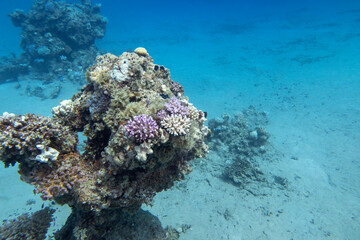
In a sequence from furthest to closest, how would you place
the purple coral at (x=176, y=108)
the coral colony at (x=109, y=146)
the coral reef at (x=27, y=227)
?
the coral reef at (x=27, y=227) → the purple coral at (x=176, y=108) → the coral colony at (x=109, y=146)

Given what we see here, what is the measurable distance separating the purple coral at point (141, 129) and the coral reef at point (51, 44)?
19.7 metres

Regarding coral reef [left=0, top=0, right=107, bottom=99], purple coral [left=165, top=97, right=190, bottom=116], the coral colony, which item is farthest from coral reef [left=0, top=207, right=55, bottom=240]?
coral reef [left=0, top=0, right=107, bottom=99]

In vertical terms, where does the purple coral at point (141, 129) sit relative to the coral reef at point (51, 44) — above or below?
below

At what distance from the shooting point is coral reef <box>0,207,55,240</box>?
4.65 meters

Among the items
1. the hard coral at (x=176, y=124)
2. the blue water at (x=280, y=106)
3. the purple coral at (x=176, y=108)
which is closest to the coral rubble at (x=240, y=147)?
the blue water at (x=280, y=106)

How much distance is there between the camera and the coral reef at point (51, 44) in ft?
64.2

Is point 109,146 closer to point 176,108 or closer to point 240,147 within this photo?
point 176,108

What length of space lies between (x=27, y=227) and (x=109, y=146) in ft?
12.9

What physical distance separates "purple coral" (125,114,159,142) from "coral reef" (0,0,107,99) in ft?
64.8

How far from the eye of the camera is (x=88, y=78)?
5.00 metres

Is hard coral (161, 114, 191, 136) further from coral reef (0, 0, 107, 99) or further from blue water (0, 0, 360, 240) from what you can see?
coral reef (0, 0, 107, 99)

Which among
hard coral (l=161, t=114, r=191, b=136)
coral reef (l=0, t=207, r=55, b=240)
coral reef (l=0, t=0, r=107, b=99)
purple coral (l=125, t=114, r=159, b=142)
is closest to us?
purple coral (l=125, t=114, r=159, b=142)

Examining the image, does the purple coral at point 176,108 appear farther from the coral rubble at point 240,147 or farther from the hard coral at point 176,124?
the coral rubble at point 240,147

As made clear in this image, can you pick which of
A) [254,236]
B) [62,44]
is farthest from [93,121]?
[62,44]
